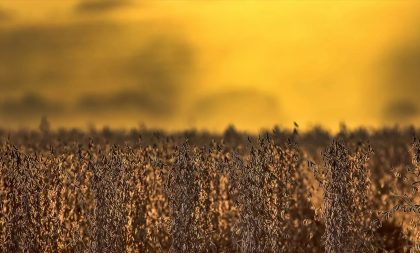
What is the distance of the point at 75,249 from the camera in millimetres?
34125

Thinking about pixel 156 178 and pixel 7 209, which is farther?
pixel 156 178

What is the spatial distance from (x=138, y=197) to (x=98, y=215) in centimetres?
256

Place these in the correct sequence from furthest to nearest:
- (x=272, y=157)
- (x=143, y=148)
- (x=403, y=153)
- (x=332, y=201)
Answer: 1. (x=403, y=153)
2. (x=143, y=148)
3. (x=272, y=157)
4. (x=332, y=201)

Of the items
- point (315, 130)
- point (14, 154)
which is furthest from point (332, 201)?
point (315, 130)

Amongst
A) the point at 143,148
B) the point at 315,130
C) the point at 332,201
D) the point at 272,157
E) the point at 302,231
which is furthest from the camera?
the point at 315,130

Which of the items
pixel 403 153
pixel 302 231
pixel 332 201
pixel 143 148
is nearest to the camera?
pixel 332 201

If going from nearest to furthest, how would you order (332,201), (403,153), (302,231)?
1. (332,201)
2. (302,231)
3. (403,153)

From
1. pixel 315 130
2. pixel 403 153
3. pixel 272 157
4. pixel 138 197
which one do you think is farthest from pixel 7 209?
pixel 315 130

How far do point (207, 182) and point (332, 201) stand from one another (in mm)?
5183

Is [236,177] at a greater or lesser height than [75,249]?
greater

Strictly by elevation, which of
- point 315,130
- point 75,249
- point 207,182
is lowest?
point 75,249

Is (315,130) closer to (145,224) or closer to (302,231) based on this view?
(302,231)

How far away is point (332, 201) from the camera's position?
103 ft

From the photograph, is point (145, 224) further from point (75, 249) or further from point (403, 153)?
point (403, 153)
